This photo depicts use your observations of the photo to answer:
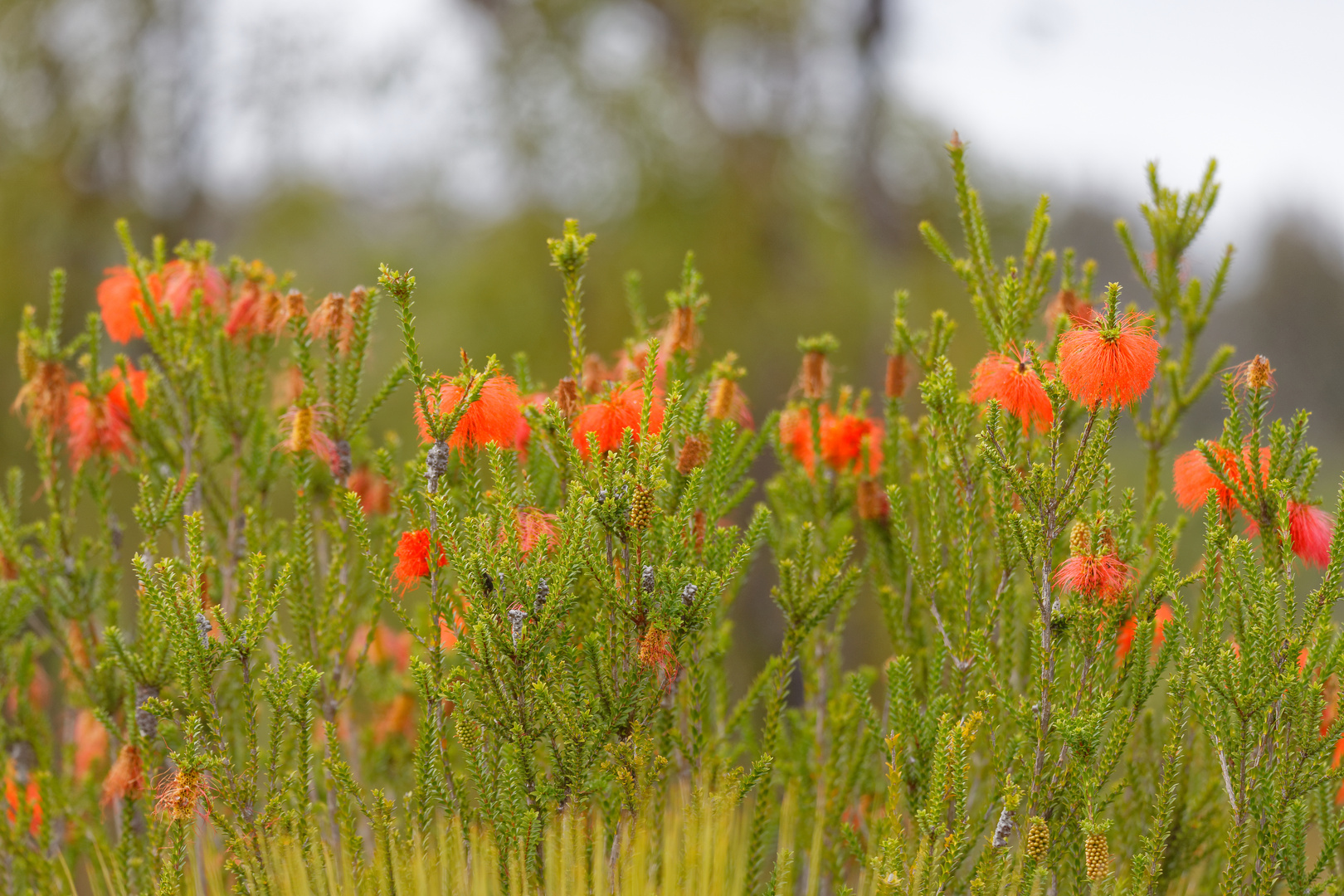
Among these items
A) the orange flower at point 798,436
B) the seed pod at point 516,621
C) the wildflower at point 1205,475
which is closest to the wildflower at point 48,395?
the seed pod at point 516,621

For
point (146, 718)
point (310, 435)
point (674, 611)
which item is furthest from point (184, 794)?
point (674, 611)

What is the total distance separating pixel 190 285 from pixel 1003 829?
2680mm

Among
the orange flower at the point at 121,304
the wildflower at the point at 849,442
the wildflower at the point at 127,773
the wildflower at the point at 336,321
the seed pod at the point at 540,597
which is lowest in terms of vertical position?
the wildflower at the point at 127,773

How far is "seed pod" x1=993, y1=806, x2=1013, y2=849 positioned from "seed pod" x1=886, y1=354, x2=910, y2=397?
1.25 meters

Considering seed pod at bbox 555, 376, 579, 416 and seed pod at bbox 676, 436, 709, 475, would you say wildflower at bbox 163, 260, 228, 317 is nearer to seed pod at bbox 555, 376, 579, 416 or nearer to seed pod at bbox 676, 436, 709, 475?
seed pod at bbox 555, 376, 579, 416

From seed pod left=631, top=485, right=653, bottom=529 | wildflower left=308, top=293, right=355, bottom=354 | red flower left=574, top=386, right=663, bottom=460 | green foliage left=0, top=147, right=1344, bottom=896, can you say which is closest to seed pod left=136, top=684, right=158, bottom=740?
green foliage left=0, top=147, right=1344, bottom=896

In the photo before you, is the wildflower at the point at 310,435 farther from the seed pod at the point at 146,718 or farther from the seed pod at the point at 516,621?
the seed pod at the point at 516,621

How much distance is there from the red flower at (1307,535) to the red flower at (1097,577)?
46 cm

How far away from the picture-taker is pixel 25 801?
2.75 meters

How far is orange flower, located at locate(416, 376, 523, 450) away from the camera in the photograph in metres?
1.97

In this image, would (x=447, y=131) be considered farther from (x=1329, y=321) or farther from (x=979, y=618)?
(x=1329, y=321)

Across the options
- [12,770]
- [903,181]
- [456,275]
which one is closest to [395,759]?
[12,770]

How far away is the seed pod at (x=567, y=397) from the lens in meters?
2.06

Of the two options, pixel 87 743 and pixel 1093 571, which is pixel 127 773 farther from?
pixel 1093 571
